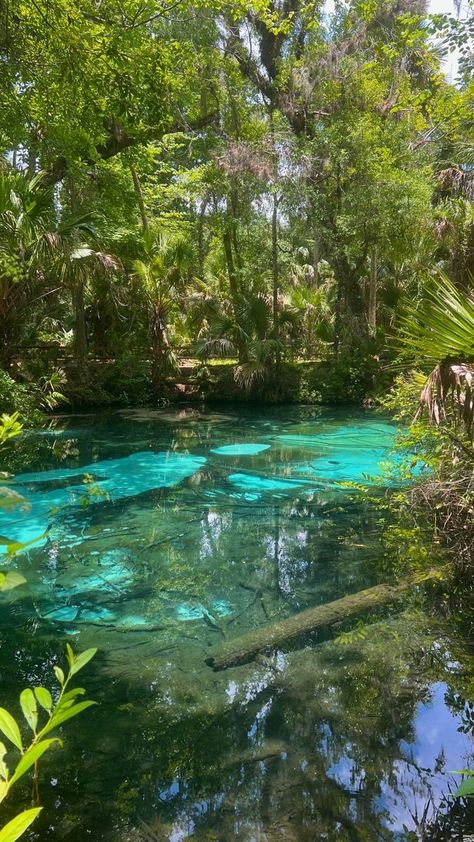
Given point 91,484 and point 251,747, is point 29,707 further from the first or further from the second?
point 91,484

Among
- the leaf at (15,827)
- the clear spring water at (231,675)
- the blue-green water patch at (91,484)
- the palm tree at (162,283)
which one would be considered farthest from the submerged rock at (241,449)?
the leaf at (15,827)

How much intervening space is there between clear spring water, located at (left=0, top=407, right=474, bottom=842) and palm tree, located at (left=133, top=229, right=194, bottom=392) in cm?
789

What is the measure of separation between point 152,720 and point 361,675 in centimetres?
128

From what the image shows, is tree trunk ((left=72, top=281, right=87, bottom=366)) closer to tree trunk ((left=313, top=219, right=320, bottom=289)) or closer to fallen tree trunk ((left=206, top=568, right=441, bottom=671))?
tree trunk ((left=313, top=219, right=320, bottom=289))

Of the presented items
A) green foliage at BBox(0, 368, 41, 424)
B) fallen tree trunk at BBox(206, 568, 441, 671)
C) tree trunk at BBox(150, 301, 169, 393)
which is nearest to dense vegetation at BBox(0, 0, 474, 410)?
tree trunk at BBox(150, 301, 169, 393)

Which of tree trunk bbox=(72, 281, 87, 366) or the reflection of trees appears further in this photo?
tree trunk bbox=(72, 281, 87, 366)

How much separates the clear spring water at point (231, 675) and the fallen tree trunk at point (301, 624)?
0.12 m

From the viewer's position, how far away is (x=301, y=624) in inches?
164

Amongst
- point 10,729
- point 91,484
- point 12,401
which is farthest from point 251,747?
point 12,401

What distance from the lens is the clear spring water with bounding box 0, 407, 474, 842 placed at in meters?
2.56

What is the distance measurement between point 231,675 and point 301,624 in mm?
739

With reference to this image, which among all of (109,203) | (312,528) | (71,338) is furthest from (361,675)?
(71,338)

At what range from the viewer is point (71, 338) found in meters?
17.5

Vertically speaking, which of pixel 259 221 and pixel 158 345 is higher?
pixel 259 221
